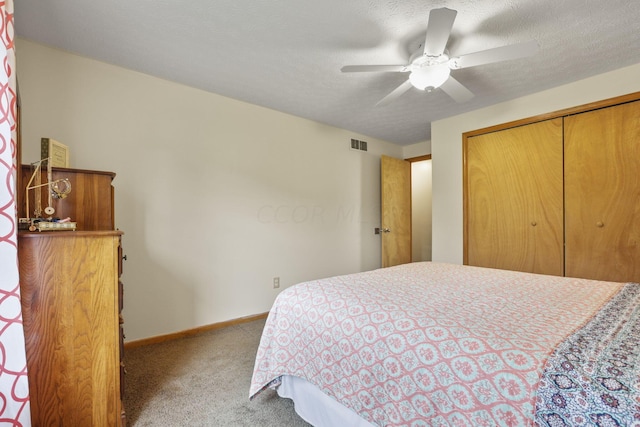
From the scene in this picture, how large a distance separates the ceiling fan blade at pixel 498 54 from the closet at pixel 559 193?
59.2 inches

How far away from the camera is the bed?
0.74 meters

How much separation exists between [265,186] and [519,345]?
2.63 metres

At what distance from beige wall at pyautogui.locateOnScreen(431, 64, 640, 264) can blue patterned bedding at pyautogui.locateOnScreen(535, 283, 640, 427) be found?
7.99 feet

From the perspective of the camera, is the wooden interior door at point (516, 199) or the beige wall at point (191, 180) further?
the wooden interior door at point (516, 199)

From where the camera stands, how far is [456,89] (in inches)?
78.5

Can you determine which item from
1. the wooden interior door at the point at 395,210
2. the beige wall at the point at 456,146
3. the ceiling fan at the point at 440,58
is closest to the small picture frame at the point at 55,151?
the ceiling fan at the point at 440,58

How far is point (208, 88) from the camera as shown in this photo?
262cm

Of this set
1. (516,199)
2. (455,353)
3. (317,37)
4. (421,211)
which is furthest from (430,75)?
(421,211)

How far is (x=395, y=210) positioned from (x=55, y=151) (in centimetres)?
380

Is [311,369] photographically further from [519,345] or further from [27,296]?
[27,296]

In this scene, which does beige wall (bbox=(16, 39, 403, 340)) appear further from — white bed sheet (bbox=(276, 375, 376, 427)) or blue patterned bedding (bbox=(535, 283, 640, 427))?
blue patterned bedding (bbox=(535, 283, 640, 427))

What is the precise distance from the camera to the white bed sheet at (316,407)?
1.17 m

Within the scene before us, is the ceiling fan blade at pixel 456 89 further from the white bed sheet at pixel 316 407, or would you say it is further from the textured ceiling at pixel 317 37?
the white bed sheet at pixel 316 407

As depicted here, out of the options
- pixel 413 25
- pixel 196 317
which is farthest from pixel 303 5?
pixel 196 317
